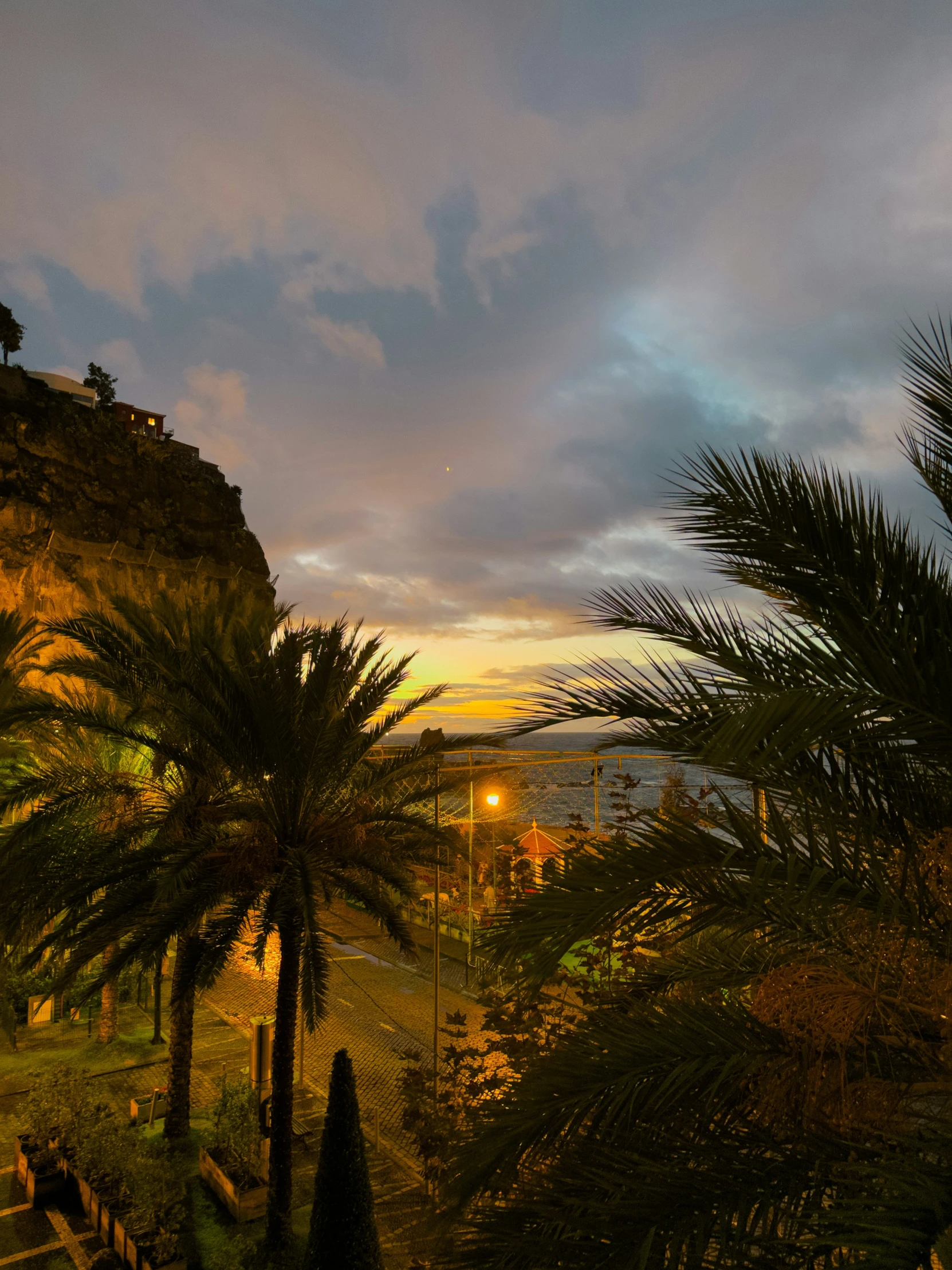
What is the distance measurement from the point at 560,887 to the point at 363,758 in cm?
617

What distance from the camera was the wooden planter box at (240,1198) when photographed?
29.4 ft

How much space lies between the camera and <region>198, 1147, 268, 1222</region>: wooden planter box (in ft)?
29.4

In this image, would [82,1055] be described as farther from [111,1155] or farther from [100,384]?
[100,384]

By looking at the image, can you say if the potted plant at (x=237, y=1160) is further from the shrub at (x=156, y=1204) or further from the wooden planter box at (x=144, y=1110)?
the wooden planter box at (x=144, y=1110)

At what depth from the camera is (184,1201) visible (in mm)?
9117

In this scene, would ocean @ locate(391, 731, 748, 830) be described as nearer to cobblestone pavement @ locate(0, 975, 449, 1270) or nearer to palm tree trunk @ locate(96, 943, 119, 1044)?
cobblestone pavement @ locate(0, 975, 449, 1270)

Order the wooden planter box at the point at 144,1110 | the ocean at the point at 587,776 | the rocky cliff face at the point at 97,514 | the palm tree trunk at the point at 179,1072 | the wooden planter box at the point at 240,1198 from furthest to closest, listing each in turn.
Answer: the rocky cliff face at the point at 97,514 < the wooden planter box at the point at 144,1110 < the palm tree trunk at the point at 179,1072 < the wooden planter box at the point at 240,1198 < the ocean at the point at 587,776

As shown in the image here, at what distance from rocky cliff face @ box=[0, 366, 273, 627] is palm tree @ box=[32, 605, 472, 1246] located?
16.6 metres

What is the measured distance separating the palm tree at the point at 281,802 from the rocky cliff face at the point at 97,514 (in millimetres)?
16618

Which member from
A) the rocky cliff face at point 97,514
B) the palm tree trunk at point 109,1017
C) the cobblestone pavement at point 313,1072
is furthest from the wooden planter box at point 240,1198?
the rocky cliff face at point 97,514

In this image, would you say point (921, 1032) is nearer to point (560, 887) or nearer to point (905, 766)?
point (905, 766)

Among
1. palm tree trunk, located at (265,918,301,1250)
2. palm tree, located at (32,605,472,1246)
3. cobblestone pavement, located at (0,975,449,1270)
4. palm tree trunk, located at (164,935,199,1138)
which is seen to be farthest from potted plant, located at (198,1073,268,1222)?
palm tree, located at (32,605,472,1246)

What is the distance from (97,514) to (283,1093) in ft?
90.6

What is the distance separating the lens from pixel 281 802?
833 centimetres
